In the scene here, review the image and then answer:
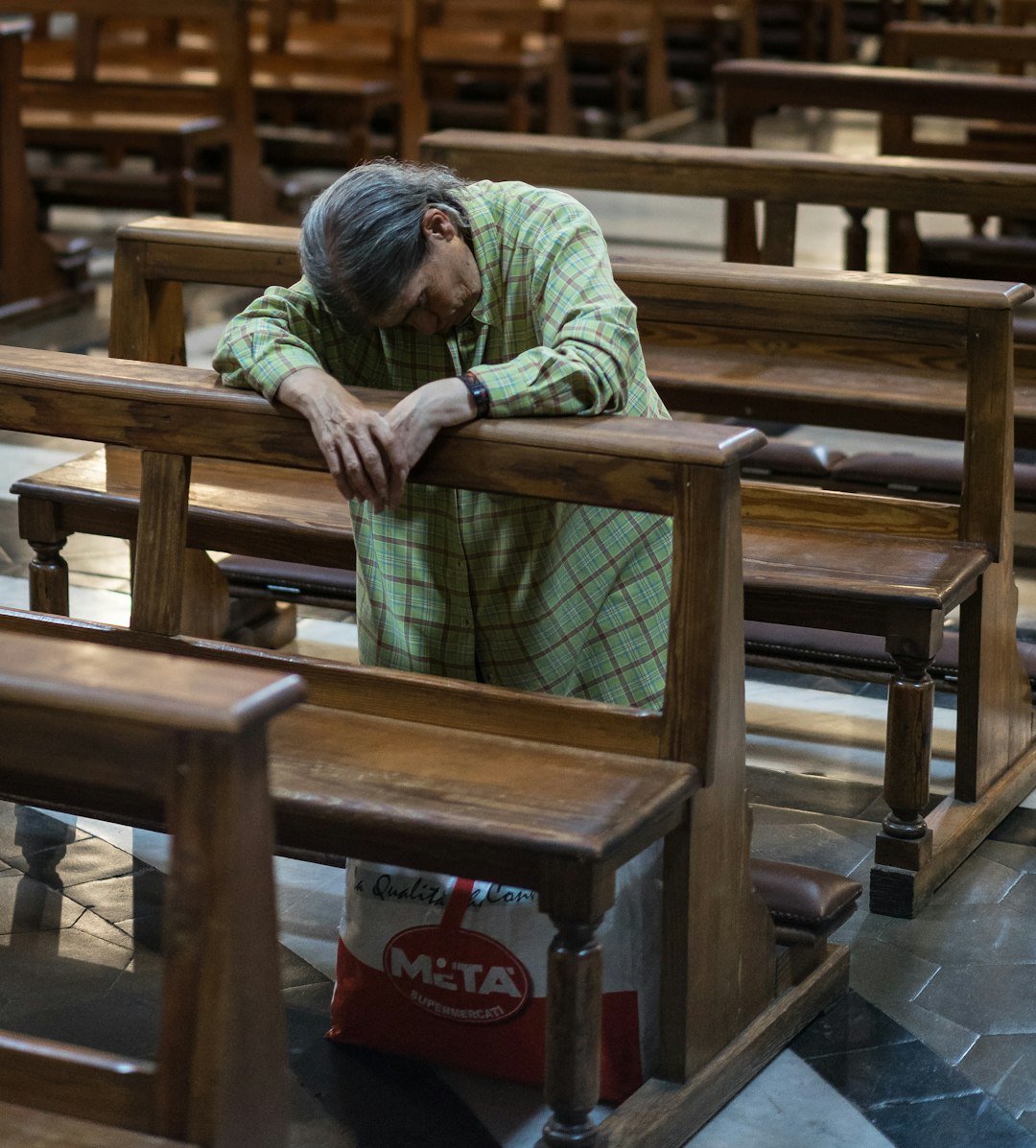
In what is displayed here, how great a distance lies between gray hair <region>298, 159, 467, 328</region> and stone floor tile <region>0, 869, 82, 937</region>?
1065mm

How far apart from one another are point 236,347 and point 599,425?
507mm

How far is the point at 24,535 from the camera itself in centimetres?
337

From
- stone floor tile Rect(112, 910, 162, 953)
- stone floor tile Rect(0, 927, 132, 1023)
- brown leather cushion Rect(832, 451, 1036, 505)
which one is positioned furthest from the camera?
brown leather cushion Rect(832, 451, 1036, 505)

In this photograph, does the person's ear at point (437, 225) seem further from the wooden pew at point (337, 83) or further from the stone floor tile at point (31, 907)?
the wooden pew at point (337, 83)

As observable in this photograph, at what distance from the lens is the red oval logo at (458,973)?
2312mm

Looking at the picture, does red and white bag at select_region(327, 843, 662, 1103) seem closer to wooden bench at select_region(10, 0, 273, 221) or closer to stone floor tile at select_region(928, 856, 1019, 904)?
stone floor tile at select_region(928, 856, 1019, 904)

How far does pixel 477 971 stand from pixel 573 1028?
0.33 meters

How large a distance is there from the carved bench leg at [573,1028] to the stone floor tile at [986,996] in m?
0.76

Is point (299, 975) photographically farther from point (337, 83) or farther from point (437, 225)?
point (337, 83)

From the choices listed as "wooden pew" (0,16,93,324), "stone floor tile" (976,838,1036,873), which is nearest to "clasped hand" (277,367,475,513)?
"stone floor tile" (976,838,1036,873)

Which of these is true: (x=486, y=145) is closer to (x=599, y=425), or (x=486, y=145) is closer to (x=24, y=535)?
(x=24, y=535)

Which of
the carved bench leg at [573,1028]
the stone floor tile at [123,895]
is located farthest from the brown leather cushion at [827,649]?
the carved bench leg at [573,1028]

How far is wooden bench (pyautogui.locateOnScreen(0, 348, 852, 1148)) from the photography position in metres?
2.04

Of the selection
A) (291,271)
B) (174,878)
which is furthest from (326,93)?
(174,878)
